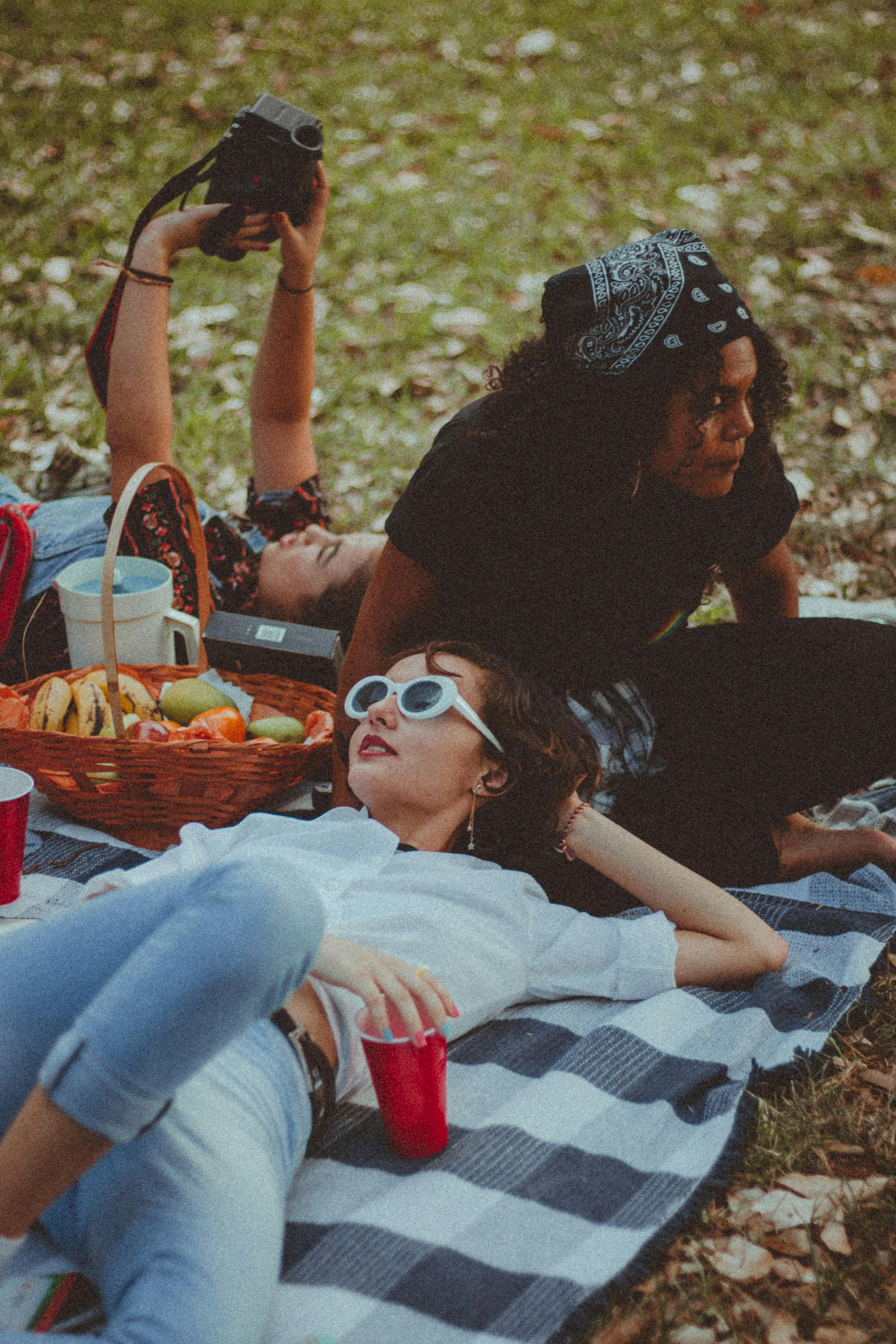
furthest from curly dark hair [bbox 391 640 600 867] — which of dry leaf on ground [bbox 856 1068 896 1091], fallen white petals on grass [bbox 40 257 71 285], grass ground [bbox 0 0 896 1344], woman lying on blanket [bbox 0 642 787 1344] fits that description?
fallen white petals on grass [bbox 40 257 71 285]

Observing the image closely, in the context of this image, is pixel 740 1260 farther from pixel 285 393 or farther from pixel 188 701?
pixel 285 393

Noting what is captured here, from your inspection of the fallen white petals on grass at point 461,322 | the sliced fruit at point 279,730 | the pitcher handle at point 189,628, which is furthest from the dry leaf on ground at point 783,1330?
the fallen white petals on grass at point 461,322

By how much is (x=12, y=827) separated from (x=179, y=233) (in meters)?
1.76

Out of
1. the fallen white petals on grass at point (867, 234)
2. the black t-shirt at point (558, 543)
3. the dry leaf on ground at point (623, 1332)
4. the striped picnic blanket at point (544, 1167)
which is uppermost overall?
the fallen white petals on grass at point (867, 234)

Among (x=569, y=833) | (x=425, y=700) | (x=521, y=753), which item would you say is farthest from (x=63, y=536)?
(x=569, y=833)

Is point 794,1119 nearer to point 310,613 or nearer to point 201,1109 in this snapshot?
point 201,1109

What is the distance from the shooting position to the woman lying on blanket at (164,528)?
309 cm

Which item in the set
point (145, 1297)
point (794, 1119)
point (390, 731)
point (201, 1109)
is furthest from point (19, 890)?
point (794, 1119)

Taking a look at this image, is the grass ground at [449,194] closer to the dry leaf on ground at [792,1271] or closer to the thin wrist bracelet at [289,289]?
the thin wrist bracelet at [289,289]

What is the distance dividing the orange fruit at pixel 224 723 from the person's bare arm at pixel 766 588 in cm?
123

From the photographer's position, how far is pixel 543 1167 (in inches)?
70.7

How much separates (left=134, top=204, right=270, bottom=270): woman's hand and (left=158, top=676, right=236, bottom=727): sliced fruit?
123 cm

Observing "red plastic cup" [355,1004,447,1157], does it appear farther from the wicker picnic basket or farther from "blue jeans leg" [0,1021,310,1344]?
the wicker picnic basket

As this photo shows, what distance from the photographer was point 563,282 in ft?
7.22
